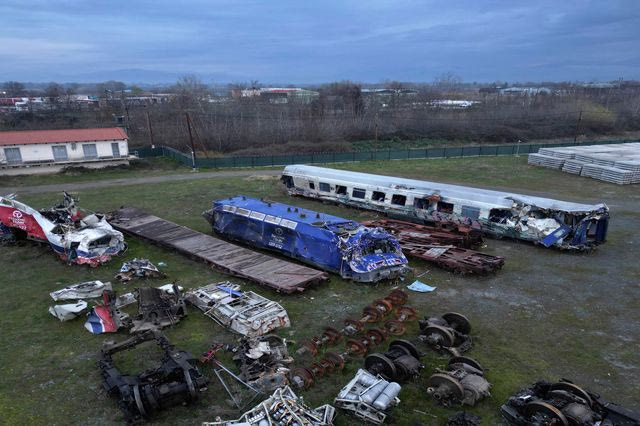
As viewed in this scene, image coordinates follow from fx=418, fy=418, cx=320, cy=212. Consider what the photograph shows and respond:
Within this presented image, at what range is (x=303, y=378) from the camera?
400 inches

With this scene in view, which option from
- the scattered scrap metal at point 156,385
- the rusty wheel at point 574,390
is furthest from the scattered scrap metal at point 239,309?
the rusty wheel at point 574,390

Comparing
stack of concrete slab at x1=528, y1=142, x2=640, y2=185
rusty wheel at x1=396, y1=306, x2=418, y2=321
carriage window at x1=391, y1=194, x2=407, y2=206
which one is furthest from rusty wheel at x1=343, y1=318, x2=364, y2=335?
stack of concrete slab at x1=528, y1=142, x2=640, y2=185

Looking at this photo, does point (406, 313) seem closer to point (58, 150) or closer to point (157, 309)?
point (157, 309)

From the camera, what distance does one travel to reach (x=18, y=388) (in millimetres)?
10141

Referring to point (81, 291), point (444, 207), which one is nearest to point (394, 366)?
point (81, 291)

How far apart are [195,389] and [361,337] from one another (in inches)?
194

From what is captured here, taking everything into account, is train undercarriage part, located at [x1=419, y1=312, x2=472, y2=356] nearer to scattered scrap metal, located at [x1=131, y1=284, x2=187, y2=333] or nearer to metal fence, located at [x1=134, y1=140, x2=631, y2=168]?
scattered scrap metal, located at [x1=131, y1=284, x2=187, y2=333]

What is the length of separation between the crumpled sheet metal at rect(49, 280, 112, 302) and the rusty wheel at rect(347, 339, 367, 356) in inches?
359

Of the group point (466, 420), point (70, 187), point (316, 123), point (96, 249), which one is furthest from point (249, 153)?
point (466, 420)

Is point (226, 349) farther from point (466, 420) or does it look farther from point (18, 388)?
point (466, 420)

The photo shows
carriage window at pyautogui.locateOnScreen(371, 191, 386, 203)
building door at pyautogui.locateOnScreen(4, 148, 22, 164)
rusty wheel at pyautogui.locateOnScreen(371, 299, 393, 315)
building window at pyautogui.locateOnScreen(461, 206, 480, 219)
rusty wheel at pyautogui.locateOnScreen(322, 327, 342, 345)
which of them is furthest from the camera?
building door at pyautogui.locateOnScreen(4, 148, 22, 164)

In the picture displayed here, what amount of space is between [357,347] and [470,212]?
1226cm

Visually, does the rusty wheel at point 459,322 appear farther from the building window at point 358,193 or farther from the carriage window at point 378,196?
the building window at point 358,193

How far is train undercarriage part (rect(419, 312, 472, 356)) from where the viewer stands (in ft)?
38.1
